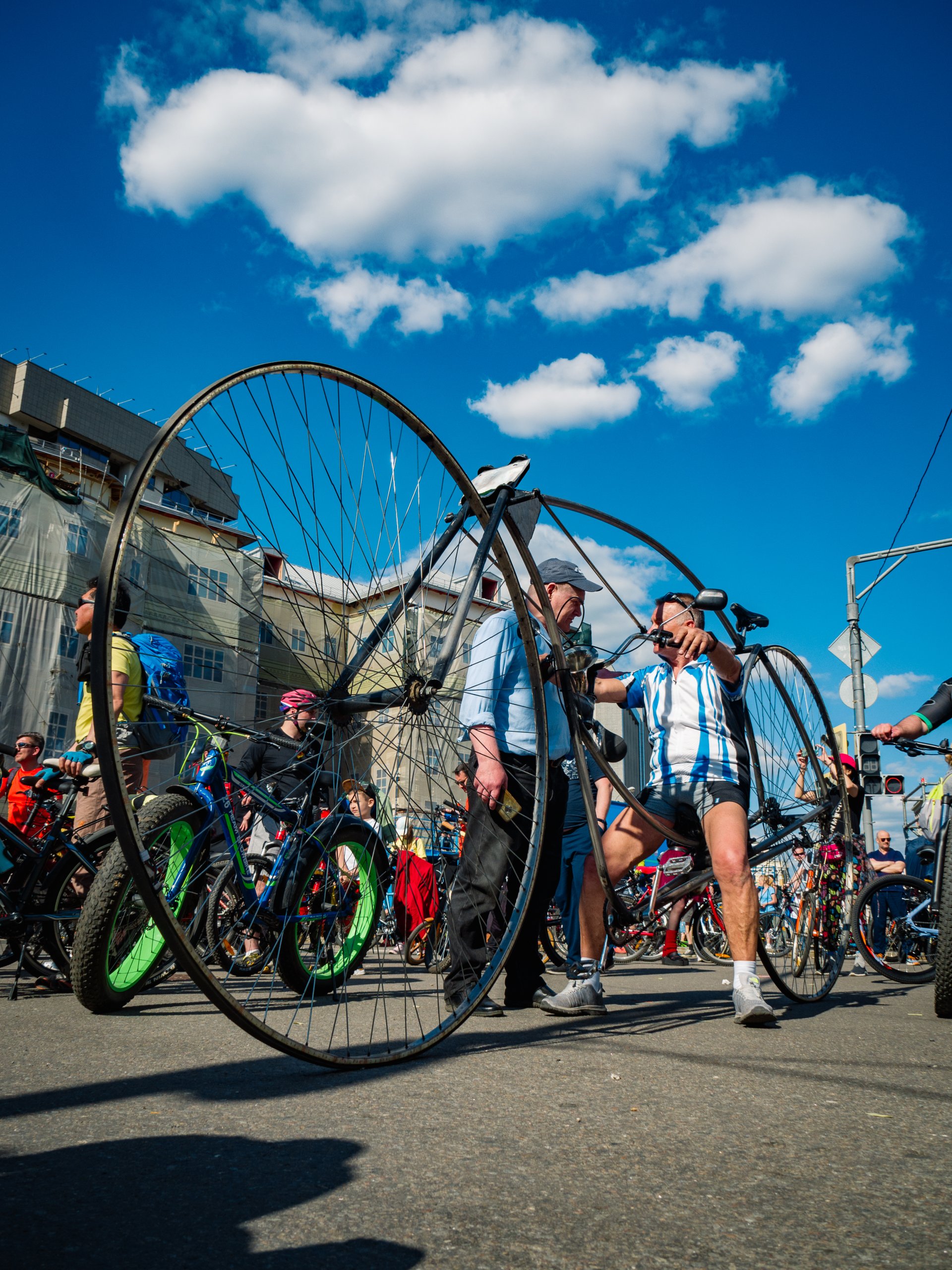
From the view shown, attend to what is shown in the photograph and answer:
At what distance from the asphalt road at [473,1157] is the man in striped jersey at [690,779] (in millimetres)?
893

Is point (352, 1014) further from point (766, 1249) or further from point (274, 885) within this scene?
point (766, 1249)

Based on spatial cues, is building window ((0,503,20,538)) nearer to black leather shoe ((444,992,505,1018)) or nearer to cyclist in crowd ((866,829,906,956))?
cyclist in crowd ((866,829,906,956))

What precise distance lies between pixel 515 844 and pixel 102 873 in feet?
5.63

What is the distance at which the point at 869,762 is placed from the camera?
6.38 meters

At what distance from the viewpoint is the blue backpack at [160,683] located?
4.04 m

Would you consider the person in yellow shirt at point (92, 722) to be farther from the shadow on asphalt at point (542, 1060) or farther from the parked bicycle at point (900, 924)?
the parked bicycle at point (900, 924)

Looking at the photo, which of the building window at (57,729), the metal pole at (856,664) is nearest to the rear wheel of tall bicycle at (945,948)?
the metal pole at (856,664)

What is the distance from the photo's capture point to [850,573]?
58.4 ft

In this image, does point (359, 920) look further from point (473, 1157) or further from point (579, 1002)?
point (473, 1157)

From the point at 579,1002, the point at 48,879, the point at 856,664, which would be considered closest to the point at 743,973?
the point at 579,1002

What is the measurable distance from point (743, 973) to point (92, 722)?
308 cm

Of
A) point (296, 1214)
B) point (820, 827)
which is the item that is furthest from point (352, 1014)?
point (820, 827)

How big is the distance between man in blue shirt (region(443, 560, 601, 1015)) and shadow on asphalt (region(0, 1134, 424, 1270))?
2.01m

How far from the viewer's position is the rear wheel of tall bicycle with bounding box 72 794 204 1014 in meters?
3.85
